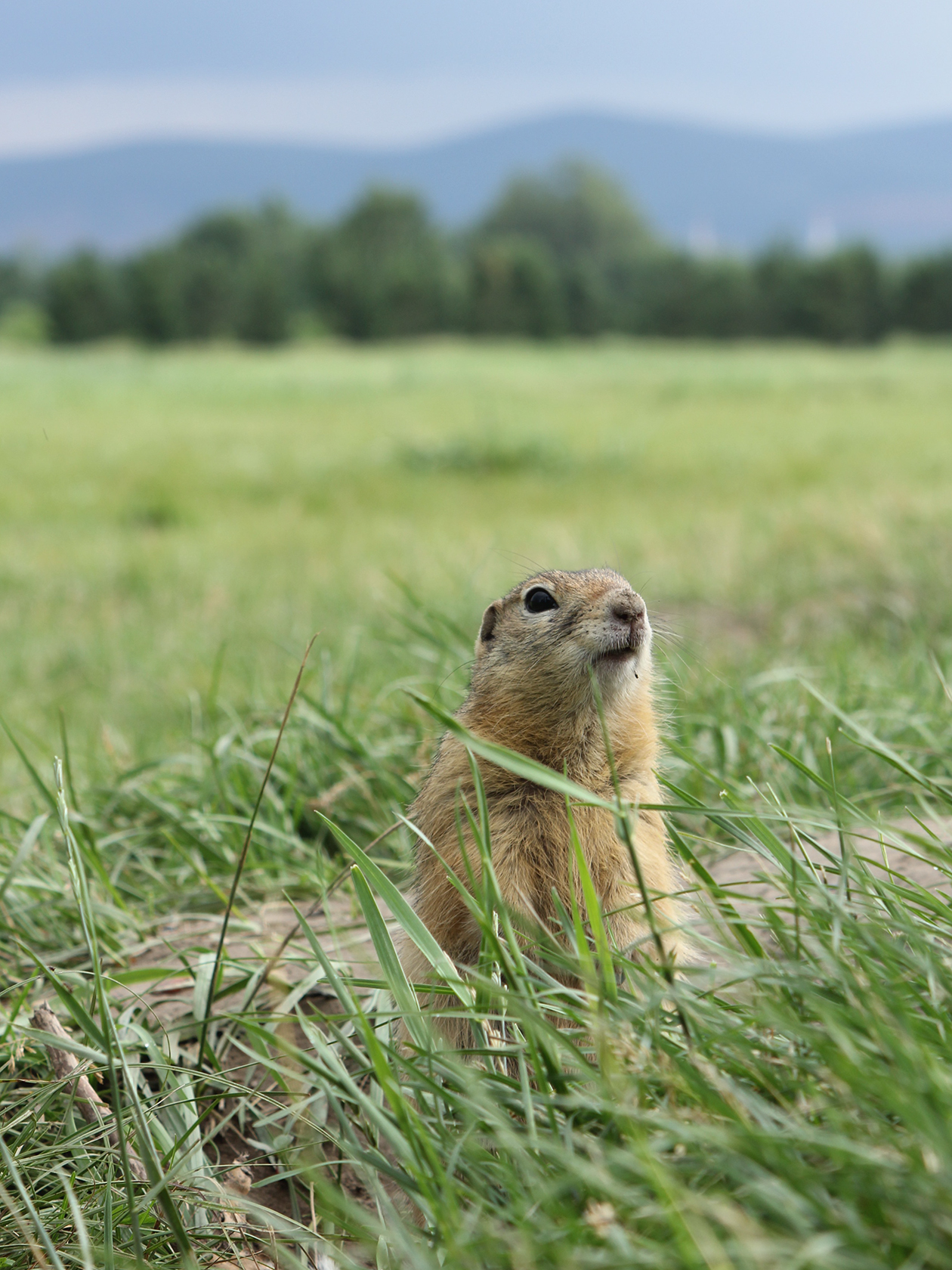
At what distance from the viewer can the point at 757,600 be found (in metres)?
6.30

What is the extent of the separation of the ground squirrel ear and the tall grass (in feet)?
1.75

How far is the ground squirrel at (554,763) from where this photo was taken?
6.75ft

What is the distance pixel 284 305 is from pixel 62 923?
62582mm

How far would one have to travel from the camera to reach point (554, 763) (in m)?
2.21

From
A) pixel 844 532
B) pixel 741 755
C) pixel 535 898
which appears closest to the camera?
pixel 535 898

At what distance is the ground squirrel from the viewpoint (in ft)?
6.75

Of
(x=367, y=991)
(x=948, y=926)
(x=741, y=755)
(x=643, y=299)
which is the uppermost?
(x=643, y=299)

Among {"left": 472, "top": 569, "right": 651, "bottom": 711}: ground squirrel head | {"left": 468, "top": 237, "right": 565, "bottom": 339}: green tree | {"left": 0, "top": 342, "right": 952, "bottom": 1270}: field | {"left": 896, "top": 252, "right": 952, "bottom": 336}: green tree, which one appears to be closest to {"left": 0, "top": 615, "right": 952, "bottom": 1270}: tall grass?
{"left": 0, "top": 342, "right": 952, "bottom": 1270}: field

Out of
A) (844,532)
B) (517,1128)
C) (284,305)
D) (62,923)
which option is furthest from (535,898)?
(284,305)

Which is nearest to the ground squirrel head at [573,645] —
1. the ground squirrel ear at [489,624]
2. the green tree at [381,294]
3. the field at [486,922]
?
the ground squirrel ear at [489,624]

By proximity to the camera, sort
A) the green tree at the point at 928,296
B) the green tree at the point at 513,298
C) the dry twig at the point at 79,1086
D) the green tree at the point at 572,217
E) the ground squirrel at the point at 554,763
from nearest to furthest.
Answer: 1. the dry twig at the point at 79,1086
2. the ground squirrel at the point at 554,763
3. the green tree at the point at 928,296
4. the green tree at the point at 513,298
5. the green tree at the point at 572,217

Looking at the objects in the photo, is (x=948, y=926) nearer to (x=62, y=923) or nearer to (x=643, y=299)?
(x=62, y=923)

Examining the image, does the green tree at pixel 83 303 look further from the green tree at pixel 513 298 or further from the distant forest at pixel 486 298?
the green tree at pixel 513 298

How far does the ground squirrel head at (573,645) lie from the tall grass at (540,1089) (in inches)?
14.1
